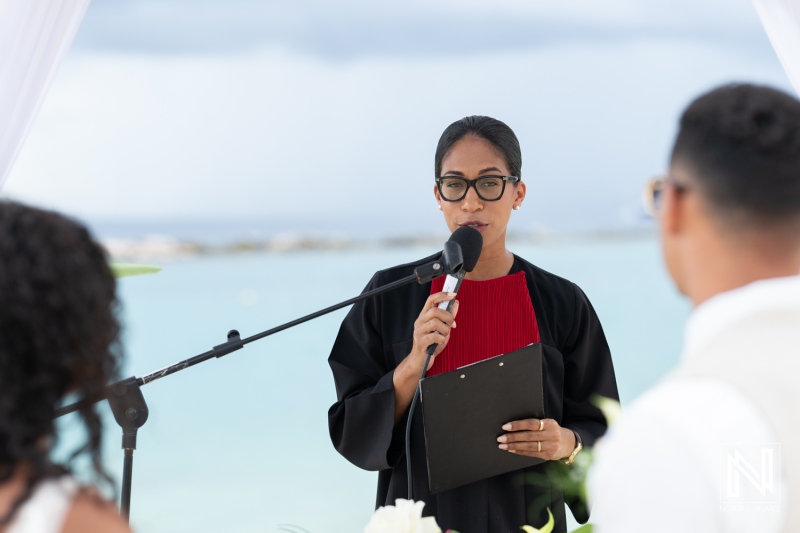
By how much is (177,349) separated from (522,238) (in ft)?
25.7

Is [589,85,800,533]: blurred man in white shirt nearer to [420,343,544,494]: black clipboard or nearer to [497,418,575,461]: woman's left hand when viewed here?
[420,343,544,494]: black clipboard

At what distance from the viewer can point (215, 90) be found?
79.3ft

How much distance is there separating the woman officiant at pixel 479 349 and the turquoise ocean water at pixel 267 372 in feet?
10.5

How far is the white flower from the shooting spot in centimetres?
138

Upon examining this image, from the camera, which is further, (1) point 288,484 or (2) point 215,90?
(2) point 215,90

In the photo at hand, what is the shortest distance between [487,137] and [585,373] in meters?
0.71

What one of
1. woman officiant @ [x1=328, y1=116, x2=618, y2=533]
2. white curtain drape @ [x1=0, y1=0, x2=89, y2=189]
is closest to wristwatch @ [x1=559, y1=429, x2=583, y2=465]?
woman officiant @ [x1=328, y1=116, x2=618, y2=533]

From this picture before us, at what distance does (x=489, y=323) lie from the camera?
2543mm

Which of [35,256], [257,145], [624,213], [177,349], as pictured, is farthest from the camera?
[257,145]

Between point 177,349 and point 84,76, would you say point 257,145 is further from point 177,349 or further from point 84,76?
point 177,349

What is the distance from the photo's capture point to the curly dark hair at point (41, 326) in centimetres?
110

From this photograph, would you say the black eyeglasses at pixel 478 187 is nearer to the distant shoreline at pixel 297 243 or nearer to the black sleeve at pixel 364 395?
the black sleeve at pixel 364 395

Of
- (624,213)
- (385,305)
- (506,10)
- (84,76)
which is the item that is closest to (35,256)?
(624,213)

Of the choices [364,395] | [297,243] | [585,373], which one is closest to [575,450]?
[585,373]
